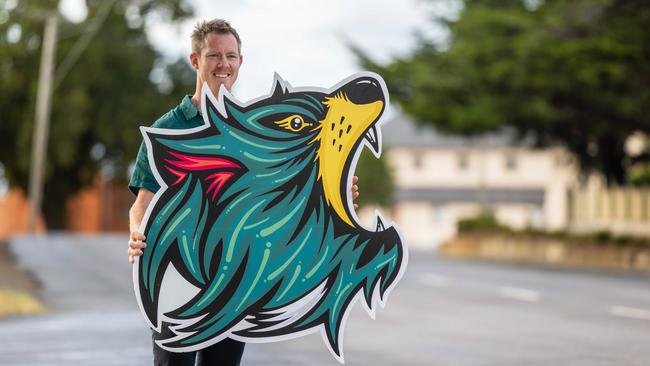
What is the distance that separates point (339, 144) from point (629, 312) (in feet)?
39.7

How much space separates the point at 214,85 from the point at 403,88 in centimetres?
3015

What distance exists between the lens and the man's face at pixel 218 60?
5.16 metres

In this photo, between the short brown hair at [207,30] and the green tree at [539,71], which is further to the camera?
the green tree at [539,71]

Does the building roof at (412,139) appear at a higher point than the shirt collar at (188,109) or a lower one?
higher

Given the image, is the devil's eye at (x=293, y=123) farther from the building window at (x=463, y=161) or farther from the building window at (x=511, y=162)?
the building window at (x=463, y=161)

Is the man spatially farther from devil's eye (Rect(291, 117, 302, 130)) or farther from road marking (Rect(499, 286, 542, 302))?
road marking (Rect(499, 286, 542, 302))

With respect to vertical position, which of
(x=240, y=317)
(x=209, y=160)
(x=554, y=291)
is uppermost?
(x=209, y=160)

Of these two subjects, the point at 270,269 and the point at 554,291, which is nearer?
the point at 270,269

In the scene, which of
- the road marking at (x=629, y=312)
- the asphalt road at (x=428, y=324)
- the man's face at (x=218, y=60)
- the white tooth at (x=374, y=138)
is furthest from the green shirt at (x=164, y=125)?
the road marking at (x=629, y=312)

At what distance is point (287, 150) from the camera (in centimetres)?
528

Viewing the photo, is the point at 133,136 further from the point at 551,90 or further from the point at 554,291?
the point at 554,291

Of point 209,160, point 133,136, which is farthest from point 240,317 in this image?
point 133,136

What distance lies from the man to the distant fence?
27.4m

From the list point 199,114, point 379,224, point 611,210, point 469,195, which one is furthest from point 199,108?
point 469,195
